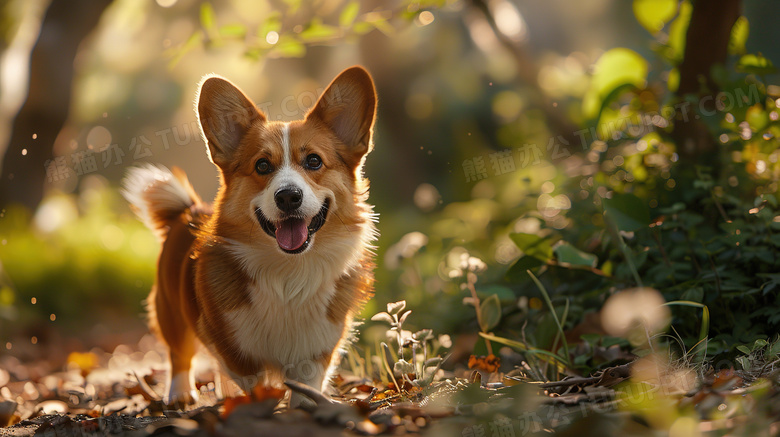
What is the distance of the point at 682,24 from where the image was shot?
10.4ft

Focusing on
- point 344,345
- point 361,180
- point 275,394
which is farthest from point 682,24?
point 275,394

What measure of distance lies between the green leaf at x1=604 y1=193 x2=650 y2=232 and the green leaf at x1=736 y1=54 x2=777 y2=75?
2.83 ft

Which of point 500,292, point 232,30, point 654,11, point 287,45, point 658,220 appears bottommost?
point 500,292

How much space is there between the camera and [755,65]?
2793 mm

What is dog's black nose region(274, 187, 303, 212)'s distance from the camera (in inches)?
84.0

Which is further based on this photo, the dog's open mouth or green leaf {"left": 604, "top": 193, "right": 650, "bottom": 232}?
green leaf {"left": 604, "top": 193, "right": 650, "bottom": 232}

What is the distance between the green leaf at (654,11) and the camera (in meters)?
3.20

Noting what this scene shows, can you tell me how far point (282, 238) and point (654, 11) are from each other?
2.41m

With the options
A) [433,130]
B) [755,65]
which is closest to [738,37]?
[755,65]

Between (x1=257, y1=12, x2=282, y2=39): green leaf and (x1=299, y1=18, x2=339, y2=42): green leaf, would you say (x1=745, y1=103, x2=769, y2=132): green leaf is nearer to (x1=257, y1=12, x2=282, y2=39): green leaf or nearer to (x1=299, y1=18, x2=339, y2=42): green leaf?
(x1=299, y1=18, x2=339, y2=42): green leaf

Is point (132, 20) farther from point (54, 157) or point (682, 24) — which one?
point (682, 24)

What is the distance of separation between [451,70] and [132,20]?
303cm

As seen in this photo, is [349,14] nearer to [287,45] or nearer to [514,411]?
[287,45]

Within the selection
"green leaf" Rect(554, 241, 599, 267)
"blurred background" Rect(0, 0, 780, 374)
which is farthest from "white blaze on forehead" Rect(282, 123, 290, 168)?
"green leaf" Rect(554, 241, 599, 267)
